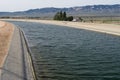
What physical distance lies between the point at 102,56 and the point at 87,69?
272 inches

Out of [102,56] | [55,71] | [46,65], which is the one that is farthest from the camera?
[102,56]

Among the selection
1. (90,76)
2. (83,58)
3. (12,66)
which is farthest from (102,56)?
(12,66)

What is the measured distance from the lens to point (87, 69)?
2489cm

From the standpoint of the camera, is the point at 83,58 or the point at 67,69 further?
the point at 83,58

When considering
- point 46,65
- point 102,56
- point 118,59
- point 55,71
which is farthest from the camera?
point 102,56

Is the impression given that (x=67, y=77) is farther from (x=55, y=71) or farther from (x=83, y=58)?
(x=83, y=58)

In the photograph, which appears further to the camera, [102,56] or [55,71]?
[102,56]

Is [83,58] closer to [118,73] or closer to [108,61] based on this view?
[108,61]

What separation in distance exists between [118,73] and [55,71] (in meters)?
4.82

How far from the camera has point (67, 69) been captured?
25125 millimetres

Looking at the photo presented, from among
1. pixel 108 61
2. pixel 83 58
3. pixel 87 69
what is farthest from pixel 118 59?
pixel 87 69

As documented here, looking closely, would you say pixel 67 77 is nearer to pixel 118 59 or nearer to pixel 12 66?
pixel 12 66

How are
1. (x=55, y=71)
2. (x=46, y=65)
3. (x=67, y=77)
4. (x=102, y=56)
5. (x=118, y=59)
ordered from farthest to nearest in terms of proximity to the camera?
(x=102, y=56), (x=118, y=59), (x=46, y=65), (x=55, y=71), (x=67, y=77)

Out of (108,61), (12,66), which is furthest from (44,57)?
(12,66)
